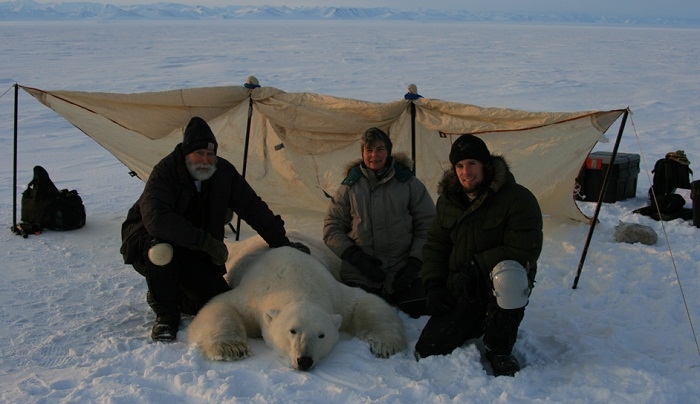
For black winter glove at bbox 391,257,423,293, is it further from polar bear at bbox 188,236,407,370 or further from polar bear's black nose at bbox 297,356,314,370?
polar bear's black nose at bbox 297,356,314,370

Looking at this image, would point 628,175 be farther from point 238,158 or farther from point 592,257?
point 238,158

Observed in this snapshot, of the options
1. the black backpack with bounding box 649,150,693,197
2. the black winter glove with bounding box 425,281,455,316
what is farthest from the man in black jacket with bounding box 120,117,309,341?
the black backpack with bounding box 649,150,693,197

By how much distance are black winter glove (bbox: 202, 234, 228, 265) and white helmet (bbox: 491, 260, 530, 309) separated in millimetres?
1630

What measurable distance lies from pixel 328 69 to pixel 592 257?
19.4 metres

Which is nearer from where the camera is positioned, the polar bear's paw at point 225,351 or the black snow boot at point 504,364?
the black snow boot at point 504,364

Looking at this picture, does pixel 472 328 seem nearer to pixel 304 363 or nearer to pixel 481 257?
pixel 481 257

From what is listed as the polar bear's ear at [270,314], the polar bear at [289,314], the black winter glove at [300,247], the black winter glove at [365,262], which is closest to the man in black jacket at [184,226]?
the polar bear at [289,314]

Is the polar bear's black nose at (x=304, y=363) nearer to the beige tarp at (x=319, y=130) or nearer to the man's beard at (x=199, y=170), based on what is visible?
the man's beard at (x=199, y=170)

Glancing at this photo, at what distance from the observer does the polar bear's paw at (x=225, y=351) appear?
10.6ft

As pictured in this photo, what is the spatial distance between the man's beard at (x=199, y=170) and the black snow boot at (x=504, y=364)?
6.34ft

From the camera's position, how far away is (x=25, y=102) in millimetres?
15312

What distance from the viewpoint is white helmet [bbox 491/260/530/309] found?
3027 mm

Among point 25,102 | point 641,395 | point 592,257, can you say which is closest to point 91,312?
point 641,395

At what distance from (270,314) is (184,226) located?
0.73 meters
